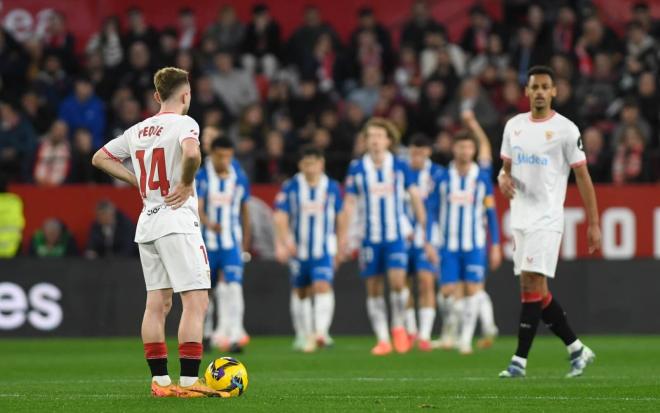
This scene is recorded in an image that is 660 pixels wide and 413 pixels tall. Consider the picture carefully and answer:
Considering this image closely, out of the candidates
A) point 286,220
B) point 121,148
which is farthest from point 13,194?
point 121,148

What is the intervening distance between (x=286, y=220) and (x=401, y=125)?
15.8ft

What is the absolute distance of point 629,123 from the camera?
1986 centimetres

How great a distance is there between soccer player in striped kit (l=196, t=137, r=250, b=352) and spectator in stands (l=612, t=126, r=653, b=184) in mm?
6153

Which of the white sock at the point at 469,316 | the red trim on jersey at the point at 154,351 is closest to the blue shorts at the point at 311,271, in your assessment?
the white sock at the point at 469,316

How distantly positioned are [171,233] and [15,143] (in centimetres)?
1202

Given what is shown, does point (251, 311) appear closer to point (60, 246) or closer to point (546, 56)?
point (60, 246)

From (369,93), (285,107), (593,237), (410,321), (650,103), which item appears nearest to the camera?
(593,237)

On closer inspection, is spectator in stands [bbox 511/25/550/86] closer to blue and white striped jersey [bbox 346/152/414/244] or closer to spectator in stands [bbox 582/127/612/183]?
spectator in stands [bbox 582/127/612/183]

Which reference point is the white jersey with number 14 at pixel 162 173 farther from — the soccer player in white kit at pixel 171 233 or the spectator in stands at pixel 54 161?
the spectator in stands at pixel 54 161

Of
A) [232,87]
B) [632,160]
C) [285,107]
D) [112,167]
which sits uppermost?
[232,87]

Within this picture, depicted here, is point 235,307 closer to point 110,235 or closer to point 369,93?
point 110,235

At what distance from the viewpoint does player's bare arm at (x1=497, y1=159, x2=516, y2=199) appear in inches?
444

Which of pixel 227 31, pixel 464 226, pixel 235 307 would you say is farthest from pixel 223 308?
pixel 227 31

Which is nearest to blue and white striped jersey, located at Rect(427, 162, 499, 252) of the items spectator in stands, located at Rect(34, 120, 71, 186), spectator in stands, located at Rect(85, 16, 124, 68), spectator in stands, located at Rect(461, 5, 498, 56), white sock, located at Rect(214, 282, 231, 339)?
white sock, located at Rect(214, 282, 231, 339)
